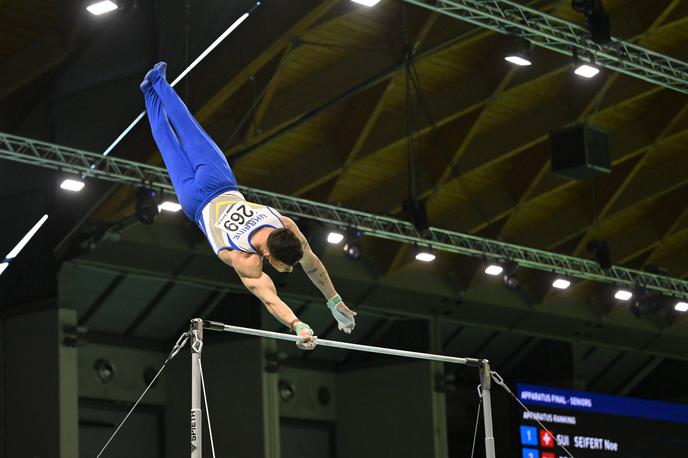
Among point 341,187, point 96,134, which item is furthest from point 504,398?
point 96,134

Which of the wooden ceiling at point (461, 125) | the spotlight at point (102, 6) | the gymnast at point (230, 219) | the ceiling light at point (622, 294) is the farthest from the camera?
the ceiling light at point (622, 294)

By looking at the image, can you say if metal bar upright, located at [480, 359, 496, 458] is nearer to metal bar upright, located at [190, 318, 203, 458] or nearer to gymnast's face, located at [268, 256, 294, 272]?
gymnast's face, located at [268, 256, 294, 272]

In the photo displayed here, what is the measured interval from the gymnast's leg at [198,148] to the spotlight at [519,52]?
5.05 meters

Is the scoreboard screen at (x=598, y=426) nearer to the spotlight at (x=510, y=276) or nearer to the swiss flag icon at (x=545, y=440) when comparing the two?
the swiss flag icon at (x=545, y=440)

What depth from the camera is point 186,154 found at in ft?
25.2

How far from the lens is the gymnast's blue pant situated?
750cm

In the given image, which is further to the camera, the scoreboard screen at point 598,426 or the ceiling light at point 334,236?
the scoreboard screen at point 598,426

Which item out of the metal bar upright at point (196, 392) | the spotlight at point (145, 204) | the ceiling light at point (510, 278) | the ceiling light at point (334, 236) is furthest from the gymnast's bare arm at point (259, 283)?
the ceiling light at point (510, 278)

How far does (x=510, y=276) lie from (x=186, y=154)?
30.3 feet

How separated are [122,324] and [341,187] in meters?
3.65

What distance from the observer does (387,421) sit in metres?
18.2

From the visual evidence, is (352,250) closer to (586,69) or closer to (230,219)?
(586,69)

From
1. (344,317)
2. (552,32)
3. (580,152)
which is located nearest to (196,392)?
(344,317)

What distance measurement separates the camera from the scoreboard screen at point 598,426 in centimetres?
1656
